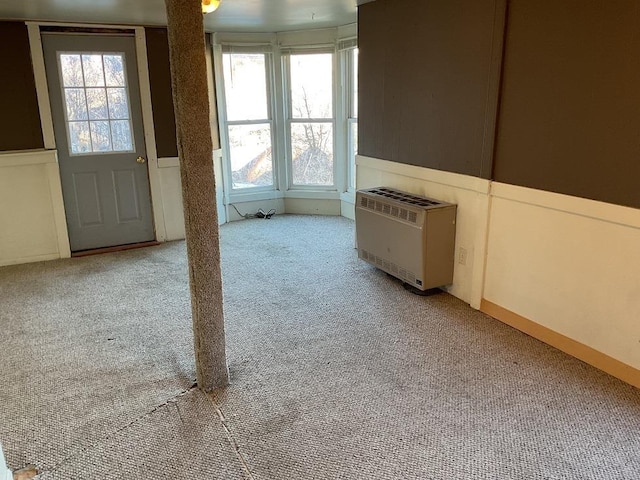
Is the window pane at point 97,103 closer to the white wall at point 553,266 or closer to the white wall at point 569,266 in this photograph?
the white wall at point 553,266

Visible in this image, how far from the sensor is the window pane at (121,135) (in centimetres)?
494

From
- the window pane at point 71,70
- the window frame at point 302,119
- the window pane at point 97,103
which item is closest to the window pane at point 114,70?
the window pane at point 97,103

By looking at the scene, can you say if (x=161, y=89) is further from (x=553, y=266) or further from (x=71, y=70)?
(x=553, y=266)

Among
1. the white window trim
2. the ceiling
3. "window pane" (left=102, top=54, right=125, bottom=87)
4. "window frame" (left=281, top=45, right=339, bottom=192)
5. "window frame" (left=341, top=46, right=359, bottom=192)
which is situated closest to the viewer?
the ceiling

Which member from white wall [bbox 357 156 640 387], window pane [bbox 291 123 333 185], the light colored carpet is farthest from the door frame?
white wall [bbox 357 156 640 387]

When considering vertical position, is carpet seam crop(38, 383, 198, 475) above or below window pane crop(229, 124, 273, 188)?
below

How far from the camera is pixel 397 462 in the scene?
2072mm

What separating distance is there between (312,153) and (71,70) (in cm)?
269

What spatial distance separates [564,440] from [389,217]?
2004mm

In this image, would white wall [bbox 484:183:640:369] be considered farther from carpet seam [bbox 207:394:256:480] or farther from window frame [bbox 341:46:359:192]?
window frame [bbox 341:46:359:192]

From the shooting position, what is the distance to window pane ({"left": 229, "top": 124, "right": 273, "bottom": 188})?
5.97 m

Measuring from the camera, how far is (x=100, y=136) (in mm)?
4898

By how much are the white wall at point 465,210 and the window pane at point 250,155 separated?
2480mm

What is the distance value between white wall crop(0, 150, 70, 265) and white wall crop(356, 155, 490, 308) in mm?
3217
